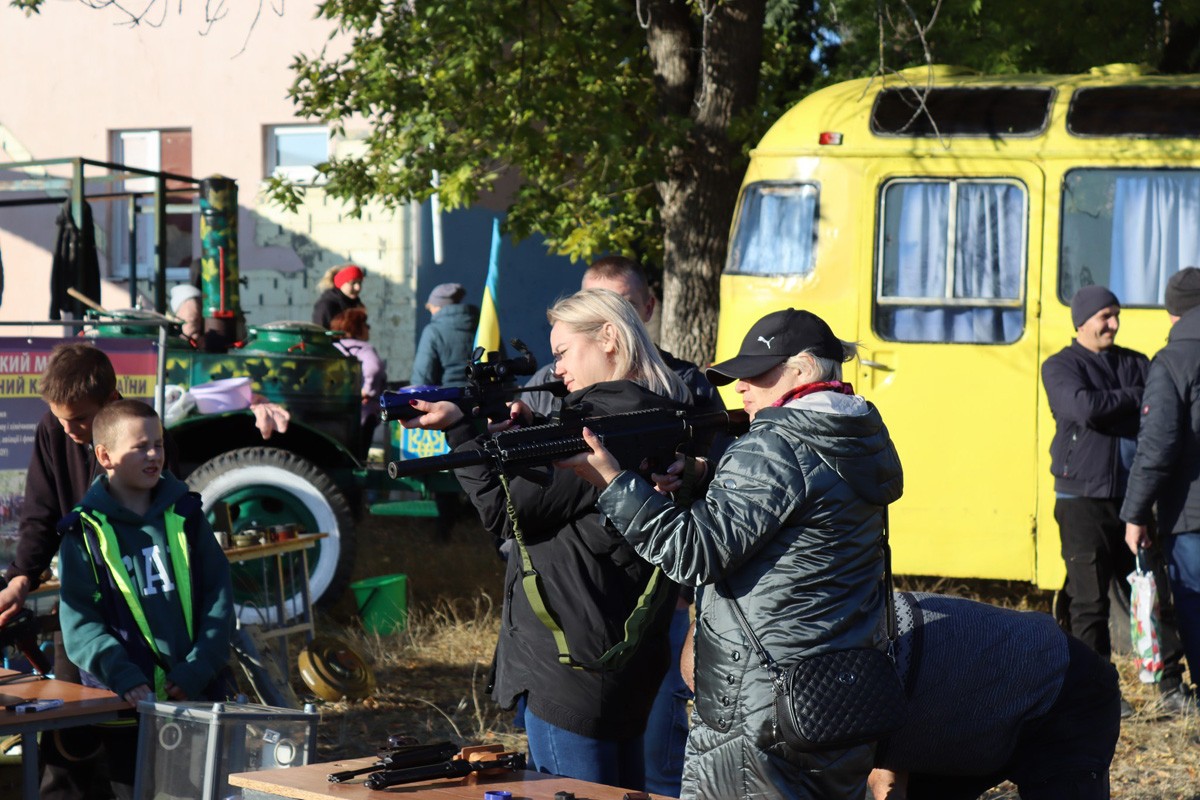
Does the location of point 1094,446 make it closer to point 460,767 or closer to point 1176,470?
point 1176,470

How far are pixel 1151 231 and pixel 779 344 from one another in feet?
17.4

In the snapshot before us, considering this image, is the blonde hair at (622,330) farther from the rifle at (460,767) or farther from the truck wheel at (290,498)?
the truck wheel at (290,498)

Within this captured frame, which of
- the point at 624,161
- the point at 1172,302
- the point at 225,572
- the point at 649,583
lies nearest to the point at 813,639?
the point at 649,583

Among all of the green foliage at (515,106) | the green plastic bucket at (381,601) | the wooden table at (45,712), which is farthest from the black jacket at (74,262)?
the wooden table at (45,712)

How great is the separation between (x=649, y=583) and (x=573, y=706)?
349 mm

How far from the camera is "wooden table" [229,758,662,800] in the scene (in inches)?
122

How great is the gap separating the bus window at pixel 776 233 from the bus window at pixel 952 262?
1.32 feet

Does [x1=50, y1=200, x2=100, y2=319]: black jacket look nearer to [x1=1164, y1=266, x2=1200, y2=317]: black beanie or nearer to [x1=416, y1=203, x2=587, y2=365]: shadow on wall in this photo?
[x1=416, y1=203, x2=587, y2=365]: shadow on wall

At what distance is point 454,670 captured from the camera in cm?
730

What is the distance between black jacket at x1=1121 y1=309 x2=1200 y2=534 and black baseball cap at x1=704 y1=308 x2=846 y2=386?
10.6 feet

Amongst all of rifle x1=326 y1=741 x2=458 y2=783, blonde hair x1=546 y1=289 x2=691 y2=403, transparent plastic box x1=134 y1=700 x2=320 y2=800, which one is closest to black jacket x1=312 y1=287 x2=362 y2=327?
transparent plastic box x1=134 y1=700 x2=320 y2=800

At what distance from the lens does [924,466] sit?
7.93 m

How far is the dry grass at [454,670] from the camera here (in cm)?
594

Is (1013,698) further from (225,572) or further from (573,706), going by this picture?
(225,572)
